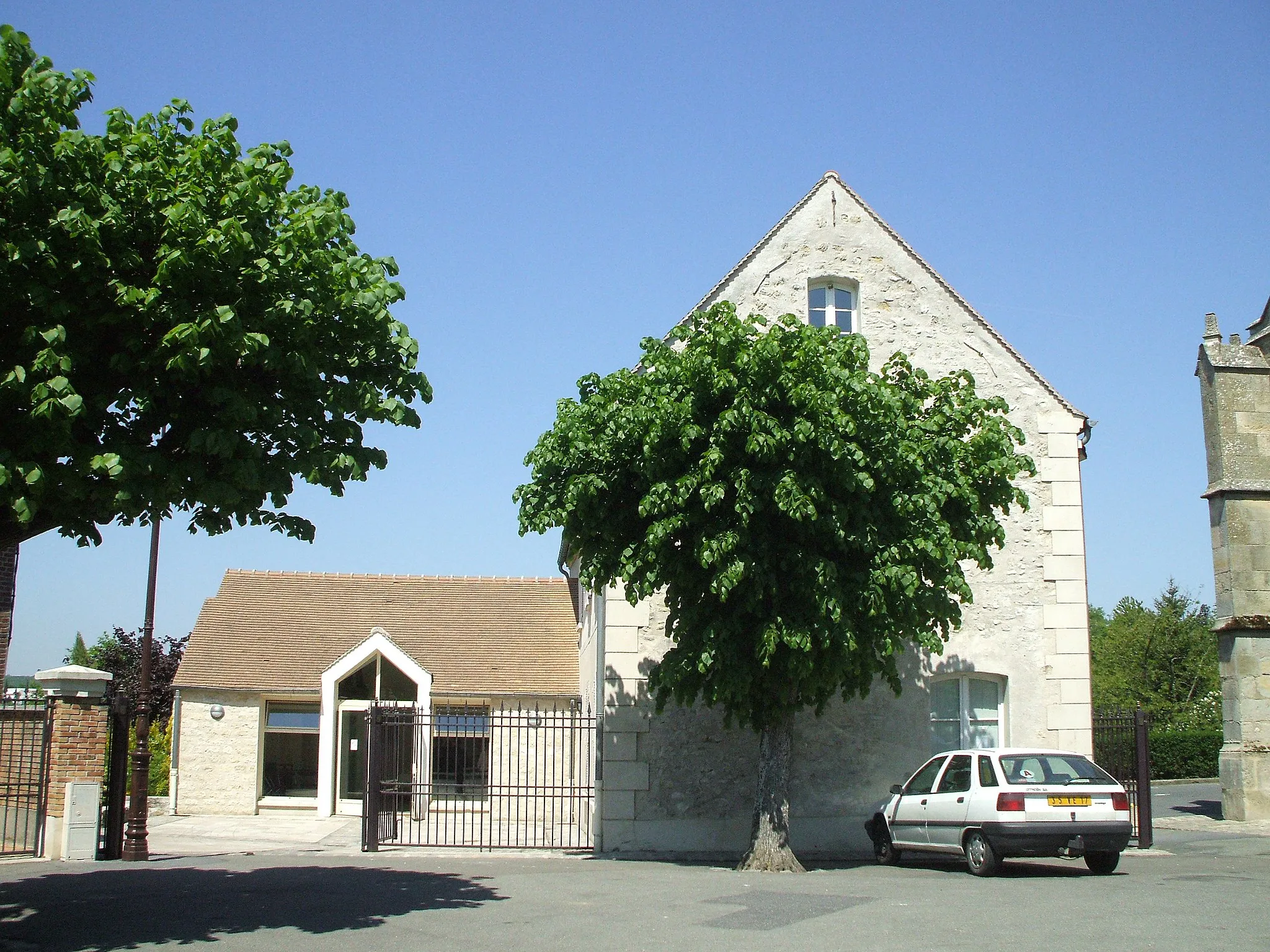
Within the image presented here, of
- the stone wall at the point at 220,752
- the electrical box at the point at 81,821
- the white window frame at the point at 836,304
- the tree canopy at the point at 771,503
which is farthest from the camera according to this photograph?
the stone wall at the point at 220,752

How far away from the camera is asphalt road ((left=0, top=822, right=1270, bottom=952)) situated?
941 cm

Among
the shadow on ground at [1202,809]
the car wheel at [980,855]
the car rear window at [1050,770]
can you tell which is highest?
the car rear window at [1050,770]

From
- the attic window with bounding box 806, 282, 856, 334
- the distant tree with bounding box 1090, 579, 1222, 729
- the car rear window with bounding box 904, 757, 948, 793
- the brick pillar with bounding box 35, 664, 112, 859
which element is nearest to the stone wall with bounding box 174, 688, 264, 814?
the brick pillar with bounding box 35, 664, 112, 859

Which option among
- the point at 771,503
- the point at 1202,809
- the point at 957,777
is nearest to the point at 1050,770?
the point at 957,777

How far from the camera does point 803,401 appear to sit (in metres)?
13.2

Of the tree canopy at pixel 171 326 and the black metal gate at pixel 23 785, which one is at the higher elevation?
the tree canopy at pixel 171 326

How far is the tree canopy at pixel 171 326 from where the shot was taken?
8.70 metres

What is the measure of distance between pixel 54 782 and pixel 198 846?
429cm

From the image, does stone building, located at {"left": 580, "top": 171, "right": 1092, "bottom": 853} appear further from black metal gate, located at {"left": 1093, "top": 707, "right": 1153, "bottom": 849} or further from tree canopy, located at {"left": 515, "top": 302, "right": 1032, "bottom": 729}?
tree canopy, located at {"left": 515, "top": 302, "right": 1032, "bottom": 729}

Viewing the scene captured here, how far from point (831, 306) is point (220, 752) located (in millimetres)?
16344

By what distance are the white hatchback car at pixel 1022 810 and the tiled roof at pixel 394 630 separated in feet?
41.2

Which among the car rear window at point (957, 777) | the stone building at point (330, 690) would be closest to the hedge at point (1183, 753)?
the stone building at point (330, 690)

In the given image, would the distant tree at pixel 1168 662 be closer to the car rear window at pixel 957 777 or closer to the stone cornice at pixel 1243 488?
the stone cornice at pixel 1243 488

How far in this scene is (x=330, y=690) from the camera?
997 inches
